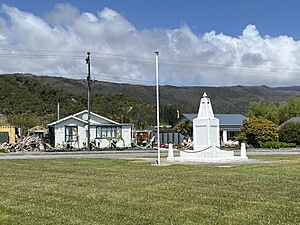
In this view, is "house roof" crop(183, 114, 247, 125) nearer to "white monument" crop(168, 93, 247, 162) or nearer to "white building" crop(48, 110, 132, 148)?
"white building" crop(48, 110, 132, 148)

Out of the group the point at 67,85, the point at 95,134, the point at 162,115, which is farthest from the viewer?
the point at 67,85

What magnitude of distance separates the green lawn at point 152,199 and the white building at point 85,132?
35.6 m

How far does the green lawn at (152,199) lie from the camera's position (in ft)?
33.3

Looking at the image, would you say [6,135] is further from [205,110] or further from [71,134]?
[205,110]

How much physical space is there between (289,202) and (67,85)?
11731 cm

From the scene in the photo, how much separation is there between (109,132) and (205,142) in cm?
2803

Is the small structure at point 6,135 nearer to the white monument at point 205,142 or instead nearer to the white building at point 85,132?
the white building at point 85,132

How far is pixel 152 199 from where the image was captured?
12719mm

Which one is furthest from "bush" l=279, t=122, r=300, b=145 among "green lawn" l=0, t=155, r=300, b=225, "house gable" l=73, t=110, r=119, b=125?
"green lawn" l=0, t=155, r=300, b=225

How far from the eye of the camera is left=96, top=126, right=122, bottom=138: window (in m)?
56.1

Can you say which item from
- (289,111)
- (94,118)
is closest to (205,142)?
(94,118)

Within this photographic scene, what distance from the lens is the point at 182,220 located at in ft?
32.4

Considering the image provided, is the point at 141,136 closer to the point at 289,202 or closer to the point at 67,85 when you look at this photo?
the point at 289,202

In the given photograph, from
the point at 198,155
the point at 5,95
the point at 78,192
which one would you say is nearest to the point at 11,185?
the point at 78,192
